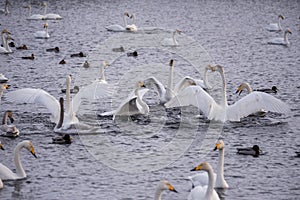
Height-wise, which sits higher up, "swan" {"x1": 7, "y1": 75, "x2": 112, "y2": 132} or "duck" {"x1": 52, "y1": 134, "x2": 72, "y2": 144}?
"swan" {"x1": 7, "y1": 75, "x2": 112, "y2": 132}

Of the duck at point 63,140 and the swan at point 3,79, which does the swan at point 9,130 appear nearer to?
the duck at point 63,140

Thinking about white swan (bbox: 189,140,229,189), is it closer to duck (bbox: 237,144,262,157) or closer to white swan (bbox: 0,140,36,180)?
duck (bbox: 237,144,262,157)

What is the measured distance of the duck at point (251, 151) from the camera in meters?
13.6

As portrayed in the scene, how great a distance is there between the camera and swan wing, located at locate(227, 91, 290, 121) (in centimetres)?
1561

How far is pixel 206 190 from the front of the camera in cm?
1052

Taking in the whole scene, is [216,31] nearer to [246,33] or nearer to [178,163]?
[246,33]

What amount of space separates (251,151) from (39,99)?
452cm

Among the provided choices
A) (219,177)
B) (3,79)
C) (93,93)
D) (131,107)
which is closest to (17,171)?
(219,177)

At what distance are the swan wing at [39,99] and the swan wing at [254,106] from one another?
3608mm

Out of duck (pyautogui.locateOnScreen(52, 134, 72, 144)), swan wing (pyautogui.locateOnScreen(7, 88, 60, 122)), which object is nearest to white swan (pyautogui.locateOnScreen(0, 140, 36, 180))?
duck (pyautogui.locateOnScreen(52, 134, 72, 144))

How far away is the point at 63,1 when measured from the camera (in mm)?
49656

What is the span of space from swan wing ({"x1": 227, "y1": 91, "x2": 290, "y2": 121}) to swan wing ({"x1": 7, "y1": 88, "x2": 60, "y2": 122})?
142 inches

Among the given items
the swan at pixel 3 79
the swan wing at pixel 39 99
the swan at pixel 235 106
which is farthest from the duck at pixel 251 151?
the swan at pixel 3 79

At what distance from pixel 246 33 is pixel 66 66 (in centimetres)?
1145
